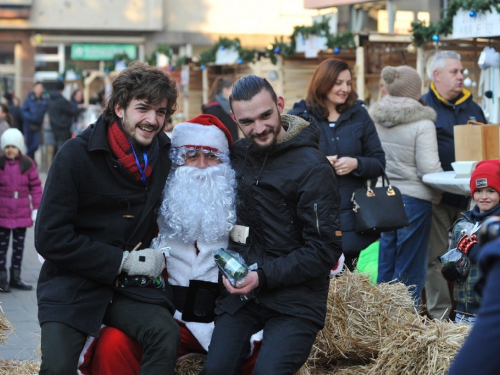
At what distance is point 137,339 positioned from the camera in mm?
3781

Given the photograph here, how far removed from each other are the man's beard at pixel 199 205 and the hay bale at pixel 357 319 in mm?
933

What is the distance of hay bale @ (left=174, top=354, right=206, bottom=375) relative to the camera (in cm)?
407

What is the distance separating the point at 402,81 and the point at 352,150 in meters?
1.16

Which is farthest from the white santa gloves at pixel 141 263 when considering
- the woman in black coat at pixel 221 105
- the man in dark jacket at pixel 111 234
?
the woman in black coat at pixel 221 105

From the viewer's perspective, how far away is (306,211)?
3760 mm

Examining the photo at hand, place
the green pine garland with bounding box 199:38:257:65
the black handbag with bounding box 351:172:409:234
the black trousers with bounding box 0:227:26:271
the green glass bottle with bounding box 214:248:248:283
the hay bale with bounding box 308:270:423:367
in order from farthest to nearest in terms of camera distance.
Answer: the green pine garland with bounding box 199:38:257:65, the black trousers with bounding box 0:227:26:271, the black handbag with bounding box 351:172:409:234, the hay bale with bounding box 308:270:423:367, the green glass bottle with bounding box 214:248:248:283

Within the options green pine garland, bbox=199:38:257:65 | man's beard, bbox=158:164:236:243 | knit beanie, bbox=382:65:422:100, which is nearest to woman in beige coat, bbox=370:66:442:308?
knit beanie, bbox=382:65:422:100

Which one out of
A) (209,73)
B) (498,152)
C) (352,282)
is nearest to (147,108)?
(352,282)

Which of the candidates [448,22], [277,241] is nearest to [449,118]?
[448,22]

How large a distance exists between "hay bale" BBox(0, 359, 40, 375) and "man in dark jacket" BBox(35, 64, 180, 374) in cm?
99

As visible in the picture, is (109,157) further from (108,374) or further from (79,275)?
(108,374)

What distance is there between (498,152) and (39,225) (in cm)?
358

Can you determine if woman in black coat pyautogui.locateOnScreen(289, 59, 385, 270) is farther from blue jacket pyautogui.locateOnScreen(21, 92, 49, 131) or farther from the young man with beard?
blue jacket pyautogui.locateOnScreen(21, 92, 49, 131)

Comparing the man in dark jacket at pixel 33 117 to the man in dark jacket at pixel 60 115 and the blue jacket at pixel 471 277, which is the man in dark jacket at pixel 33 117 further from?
the blue jacket at pixel 471 277
